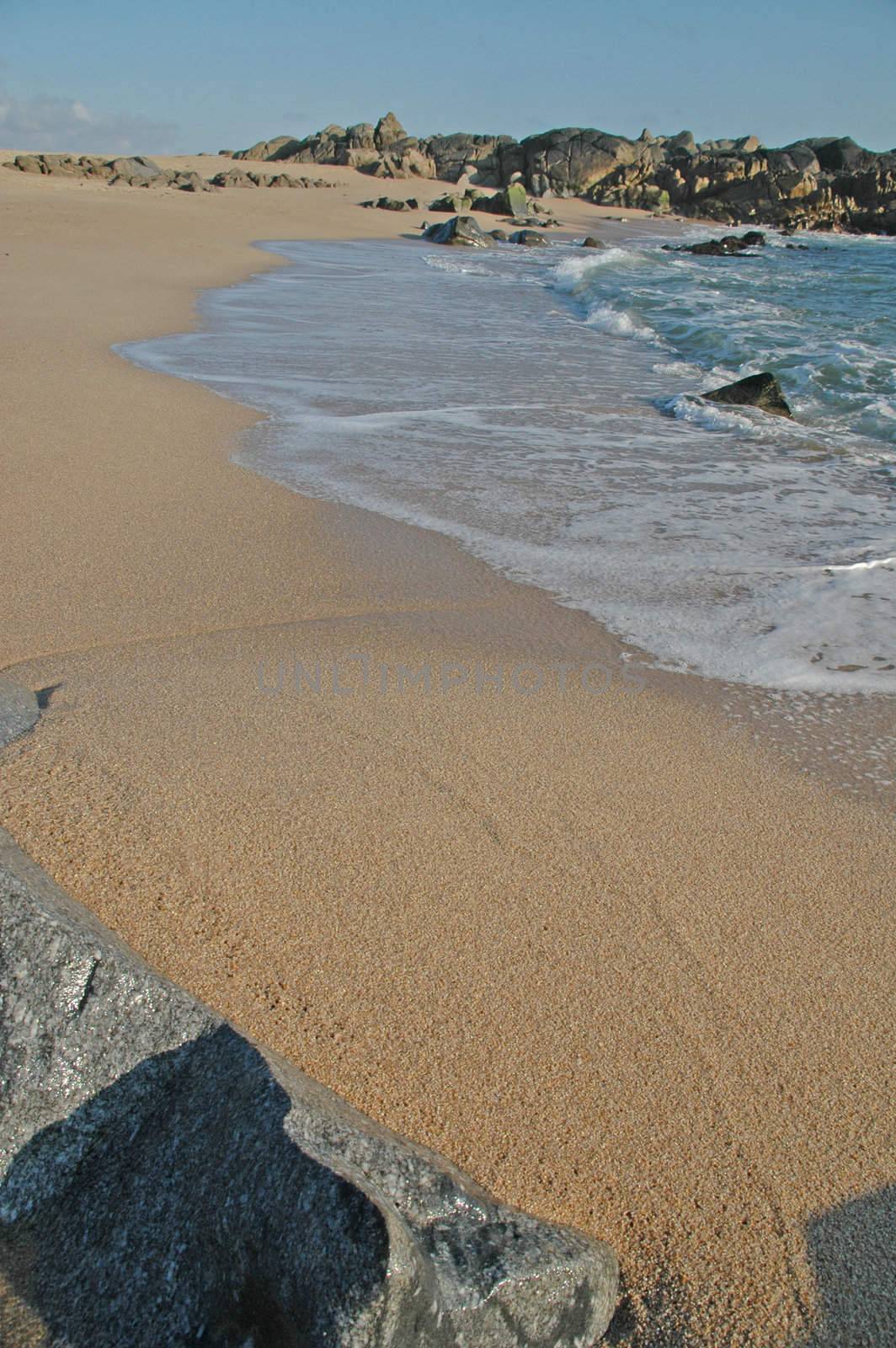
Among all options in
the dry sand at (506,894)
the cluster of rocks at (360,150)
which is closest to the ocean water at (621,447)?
the dry sand at (506,894)

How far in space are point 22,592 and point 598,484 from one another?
289 centimetres

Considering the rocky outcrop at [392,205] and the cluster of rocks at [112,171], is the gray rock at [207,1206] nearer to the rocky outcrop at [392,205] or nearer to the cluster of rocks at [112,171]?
the cluster of rocks at [112,171]

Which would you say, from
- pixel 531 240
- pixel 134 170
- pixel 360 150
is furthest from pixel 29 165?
pixel 360 150

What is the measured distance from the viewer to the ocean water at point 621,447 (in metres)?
3.64

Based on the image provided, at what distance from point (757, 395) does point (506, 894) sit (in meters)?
6.00

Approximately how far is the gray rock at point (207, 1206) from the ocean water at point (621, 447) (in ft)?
7.28

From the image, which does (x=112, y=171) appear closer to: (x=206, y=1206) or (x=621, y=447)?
(x=621, y=447)

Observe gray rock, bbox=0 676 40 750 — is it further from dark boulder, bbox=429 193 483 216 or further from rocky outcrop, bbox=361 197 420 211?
dark boulder, bbox=429 193 483 216

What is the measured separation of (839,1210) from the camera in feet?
4.71

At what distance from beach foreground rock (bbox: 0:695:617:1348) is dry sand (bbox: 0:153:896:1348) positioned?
22 centimetres

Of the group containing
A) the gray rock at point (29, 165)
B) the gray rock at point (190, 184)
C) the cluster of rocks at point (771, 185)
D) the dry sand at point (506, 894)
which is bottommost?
the dry sand at point (506, 894)

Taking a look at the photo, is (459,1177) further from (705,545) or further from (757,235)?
(757,235)

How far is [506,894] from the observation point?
2.01 metres

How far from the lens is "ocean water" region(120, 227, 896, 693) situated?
3637mm
